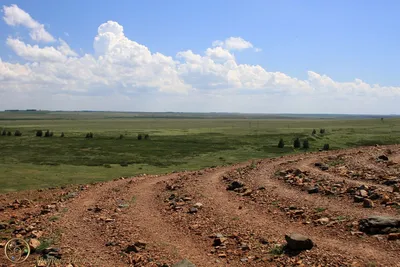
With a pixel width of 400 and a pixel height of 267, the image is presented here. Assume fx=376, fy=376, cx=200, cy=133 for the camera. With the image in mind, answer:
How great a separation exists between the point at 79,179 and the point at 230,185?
17.1 metres

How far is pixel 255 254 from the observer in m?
12.9

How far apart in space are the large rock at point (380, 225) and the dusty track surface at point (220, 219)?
0.44 meters

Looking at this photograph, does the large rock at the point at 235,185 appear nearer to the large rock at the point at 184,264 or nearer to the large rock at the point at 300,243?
the large rock at the point at 300,243

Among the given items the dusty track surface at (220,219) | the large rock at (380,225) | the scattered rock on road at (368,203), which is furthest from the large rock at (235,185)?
the large rock at (380,225)

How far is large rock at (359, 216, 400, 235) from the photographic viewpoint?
13.1 metres

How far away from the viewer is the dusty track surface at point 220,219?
12.8 metres

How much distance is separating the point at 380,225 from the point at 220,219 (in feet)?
21.2

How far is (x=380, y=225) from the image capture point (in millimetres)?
13320

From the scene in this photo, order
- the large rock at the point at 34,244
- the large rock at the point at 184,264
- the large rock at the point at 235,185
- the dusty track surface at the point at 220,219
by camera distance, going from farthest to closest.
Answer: the large rock at the point at 235,185 → the large rock at the point at 34,244 → the dusty track surface at the point at 220,219 → the large rock at the point at 184,264

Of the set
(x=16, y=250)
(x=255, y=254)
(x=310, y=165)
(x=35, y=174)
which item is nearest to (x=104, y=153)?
(x=35, y=174)

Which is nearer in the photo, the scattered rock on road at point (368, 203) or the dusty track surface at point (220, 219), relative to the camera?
the dusty track surface at point (220, 219)

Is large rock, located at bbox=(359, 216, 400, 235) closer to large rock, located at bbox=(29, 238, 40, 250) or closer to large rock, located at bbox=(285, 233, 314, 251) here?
large rock, located at bbox=(285, 233, 314, 251)

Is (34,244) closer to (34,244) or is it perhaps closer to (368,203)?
(34,244)

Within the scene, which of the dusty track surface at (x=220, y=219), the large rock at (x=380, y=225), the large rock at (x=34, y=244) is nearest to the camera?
the dusty track surface at (x=220, y=219)
